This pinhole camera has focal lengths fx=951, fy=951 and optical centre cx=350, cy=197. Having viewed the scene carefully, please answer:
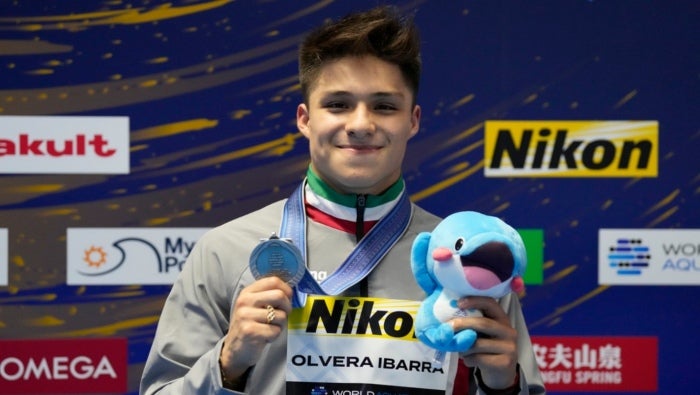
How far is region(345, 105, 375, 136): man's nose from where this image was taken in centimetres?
179

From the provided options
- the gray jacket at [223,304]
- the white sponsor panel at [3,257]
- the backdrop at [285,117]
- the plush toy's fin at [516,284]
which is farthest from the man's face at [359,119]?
the white sponsor panel at [3,257]

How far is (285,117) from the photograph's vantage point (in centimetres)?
335

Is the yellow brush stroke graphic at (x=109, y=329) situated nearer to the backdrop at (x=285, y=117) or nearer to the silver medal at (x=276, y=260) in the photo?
the backdrop at (x=285, y=117)

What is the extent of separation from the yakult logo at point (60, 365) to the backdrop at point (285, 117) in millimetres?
43

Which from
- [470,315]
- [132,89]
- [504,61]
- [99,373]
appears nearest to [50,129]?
[132,89]

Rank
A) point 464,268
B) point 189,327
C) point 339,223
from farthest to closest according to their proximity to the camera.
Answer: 1. point 339,223
2. point 189,327
3. point 464,268

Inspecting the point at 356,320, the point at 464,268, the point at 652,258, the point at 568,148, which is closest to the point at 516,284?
the point at 464,268

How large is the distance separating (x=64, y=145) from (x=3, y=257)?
44 centimetres

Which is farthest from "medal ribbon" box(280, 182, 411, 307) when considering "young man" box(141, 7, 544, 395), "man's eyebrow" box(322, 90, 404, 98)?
"man's eyebrow" box(322, 90, 404, 98)

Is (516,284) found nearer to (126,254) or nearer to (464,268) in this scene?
(464,268)

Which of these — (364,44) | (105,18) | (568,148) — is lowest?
(364,44)

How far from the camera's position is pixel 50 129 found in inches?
131

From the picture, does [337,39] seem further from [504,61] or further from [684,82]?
[684,82]

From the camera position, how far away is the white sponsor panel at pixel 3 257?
3.31 m
